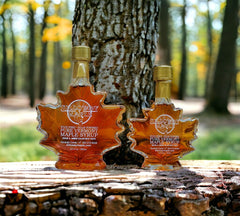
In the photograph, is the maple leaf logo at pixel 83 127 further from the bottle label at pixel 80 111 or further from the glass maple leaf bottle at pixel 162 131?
the glass maple leaf bottle at pixel 162 131

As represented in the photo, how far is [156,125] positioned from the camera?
157 centimetres

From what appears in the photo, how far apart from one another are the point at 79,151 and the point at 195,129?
63 centimetres

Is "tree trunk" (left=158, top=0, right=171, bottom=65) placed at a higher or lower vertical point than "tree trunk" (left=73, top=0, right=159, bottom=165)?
higher

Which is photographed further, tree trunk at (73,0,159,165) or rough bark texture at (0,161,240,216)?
tree trunk at (73,0,159,165)

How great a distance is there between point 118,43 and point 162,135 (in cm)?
57

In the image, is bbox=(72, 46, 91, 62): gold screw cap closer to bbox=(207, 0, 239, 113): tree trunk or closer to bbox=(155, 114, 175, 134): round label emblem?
bbox=(155, 114, 175, 134): round label emblem

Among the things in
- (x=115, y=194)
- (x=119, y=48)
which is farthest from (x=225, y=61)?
(x=115, y=194)

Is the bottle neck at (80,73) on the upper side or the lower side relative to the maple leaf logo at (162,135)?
upper

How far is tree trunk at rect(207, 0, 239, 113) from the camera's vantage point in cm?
526

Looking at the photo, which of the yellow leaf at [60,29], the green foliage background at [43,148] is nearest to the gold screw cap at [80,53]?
the green foliage background at [43,148]

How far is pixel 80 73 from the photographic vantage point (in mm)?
1555

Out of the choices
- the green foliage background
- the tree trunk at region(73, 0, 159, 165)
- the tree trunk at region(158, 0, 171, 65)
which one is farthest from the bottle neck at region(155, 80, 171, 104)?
the tree trunk at region(158, 0, 171, 65)

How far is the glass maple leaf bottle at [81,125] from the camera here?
1528mm

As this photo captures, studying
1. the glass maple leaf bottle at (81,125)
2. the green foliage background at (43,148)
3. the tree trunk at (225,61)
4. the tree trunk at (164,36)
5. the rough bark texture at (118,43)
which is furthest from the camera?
the tree trunk at (164,36)
